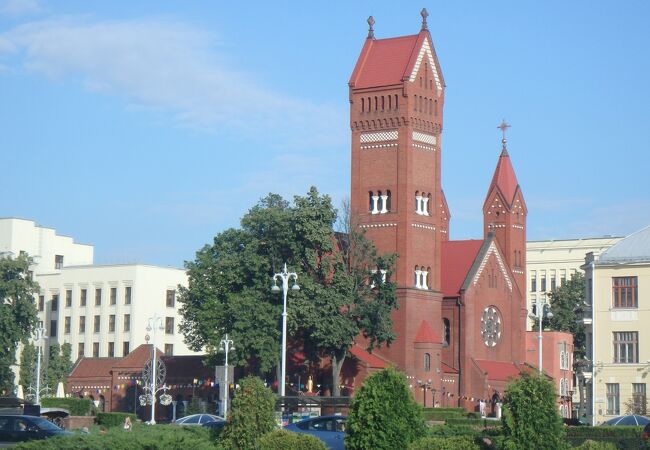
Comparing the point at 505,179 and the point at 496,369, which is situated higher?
the point at 505,179

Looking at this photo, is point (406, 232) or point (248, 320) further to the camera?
point (406, 232)

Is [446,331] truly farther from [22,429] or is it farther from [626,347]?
[22,429]

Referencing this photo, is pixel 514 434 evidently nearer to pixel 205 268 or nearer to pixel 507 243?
pixel 205 268

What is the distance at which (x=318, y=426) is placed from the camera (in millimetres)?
38969

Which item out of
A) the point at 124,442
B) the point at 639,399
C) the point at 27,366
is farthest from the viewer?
the point at 27,366

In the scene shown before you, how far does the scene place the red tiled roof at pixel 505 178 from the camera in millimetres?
101562

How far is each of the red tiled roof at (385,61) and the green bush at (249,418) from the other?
184 feet

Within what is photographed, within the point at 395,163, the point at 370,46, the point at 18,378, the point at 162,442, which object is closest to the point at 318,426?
the point at 162,442

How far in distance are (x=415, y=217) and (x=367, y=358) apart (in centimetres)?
1032

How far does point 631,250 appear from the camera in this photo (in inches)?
2430

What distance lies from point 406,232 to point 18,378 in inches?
1685

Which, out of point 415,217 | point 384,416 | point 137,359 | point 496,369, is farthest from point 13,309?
point 384,416

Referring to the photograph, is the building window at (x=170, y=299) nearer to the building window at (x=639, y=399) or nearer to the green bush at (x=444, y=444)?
the building window at (x=639, y=399)

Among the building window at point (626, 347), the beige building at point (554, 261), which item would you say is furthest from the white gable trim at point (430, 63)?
the beige building at point (554, 261)
